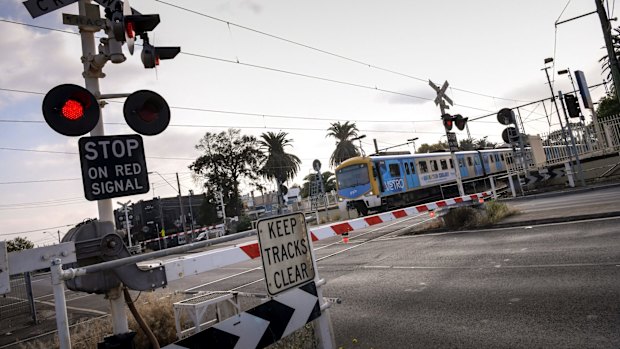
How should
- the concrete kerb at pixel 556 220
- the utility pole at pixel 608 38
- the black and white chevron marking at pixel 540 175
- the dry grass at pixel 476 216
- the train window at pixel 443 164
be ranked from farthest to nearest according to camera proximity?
1. the train window at pixel 443 164
2. the black and white chevron marking at pixel 540 175
3. the utility pole at pixel 608 38
4. the dry grass at pixel 476 216
5. the concrete kerb at pixel 556 220

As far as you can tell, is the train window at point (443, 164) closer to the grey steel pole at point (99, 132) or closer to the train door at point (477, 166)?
the train door at point (477, 166)

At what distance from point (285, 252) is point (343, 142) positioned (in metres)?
49.0

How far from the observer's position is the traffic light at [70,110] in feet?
10.00

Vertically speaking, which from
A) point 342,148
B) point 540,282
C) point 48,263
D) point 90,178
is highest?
point 342,148

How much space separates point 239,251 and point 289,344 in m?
1.23

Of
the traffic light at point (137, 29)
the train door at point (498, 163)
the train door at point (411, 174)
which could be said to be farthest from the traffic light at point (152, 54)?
the train door at point (498, 163)

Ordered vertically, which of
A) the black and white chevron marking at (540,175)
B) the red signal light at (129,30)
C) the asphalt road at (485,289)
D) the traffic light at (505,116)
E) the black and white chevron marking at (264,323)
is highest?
the traffic light at (505,116)

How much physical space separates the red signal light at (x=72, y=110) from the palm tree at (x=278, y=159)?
148ft

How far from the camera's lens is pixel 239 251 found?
3213 millimetres

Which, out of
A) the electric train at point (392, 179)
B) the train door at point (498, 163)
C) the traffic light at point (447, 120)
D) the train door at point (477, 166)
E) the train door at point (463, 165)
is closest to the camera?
the traffic light at point (447, 120)

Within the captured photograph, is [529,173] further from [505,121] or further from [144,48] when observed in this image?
[144,48]

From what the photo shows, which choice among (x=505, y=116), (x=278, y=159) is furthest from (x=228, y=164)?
(x=505, y=116)

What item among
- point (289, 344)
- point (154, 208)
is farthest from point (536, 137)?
point (154, 208)

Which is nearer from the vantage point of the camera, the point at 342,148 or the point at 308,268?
the point at 308,268
